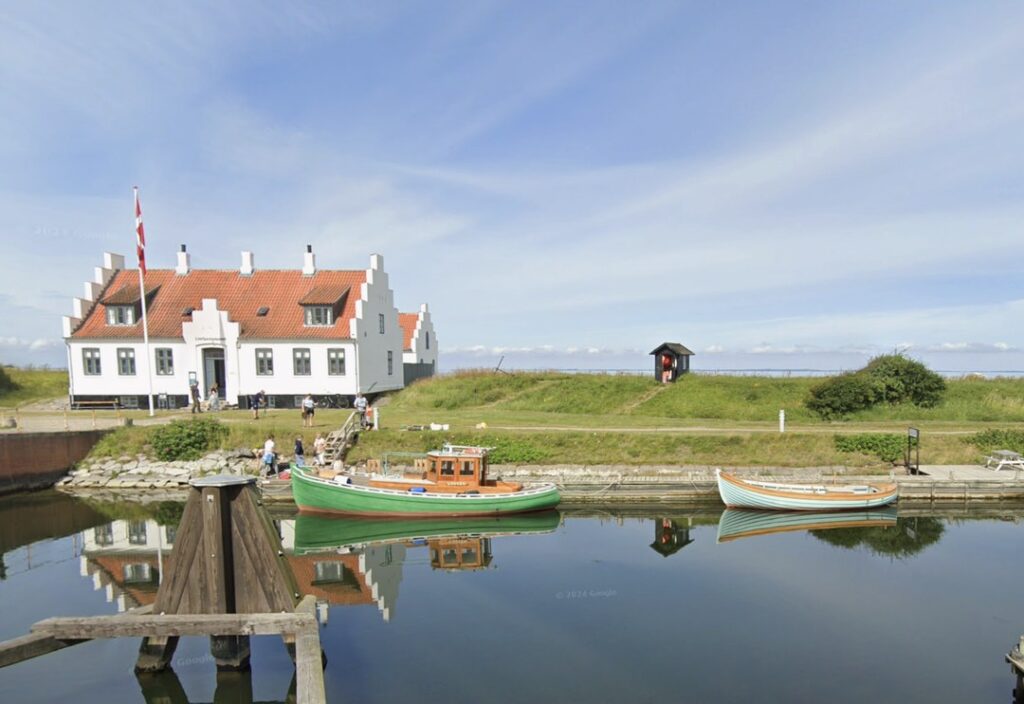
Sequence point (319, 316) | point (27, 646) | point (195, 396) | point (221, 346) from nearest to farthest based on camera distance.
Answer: point (27, 646)
point (195, 396)
point (221, 346)
point (319, 316)

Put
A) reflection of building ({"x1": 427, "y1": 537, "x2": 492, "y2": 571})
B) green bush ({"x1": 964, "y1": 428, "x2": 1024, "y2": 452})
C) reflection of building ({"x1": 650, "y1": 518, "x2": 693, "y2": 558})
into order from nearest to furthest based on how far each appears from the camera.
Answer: reflection of building ({"x1": 427, "y1": 537, "x2": 492, "y2": 571}) → reflection of building ({"x1": 650, "y1": 518, "x2": 693, "y2": 558}) → green bush ({"x1": 964, "y1": 428, "x2": 1024, "y2": 452})

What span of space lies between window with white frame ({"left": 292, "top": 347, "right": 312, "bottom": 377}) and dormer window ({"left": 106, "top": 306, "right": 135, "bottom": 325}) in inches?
463

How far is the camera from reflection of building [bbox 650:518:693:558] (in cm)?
1859

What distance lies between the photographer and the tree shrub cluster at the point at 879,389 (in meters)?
34.8

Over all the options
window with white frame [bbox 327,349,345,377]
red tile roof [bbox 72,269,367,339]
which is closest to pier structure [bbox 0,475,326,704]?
window with white frame [bbox 327,349,345,377]

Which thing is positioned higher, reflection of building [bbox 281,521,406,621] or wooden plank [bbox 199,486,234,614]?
wooden plank [bbox 199,486,234,614]

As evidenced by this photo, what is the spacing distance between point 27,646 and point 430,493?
14.0 meters

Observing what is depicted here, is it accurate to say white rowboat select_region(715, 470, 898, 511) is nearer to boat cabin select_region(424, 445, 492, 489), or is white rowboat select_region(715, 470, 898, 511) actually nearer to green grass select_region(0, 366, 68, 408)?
boat cabin select_region(424, 445, 492, 489)

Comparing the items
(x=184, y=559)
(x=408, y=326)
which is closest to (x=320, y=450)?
(x=184, y=559)

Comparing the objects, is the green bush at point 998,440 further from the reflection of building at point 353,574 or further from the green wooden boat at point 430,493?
the reflection of building at point 353,574

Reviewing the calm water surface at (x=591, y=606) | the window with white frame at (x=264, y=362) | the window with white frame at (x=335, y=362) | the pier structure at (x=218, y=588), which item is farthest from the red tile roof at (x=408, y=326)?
the pier structure at (x=218, y=588)

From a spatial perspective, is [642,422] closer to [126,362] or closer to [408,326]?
[408,326]

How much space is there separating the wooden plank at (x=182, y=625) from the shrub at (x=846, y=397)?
117ft

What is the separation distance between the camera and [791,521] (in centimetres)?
2189
